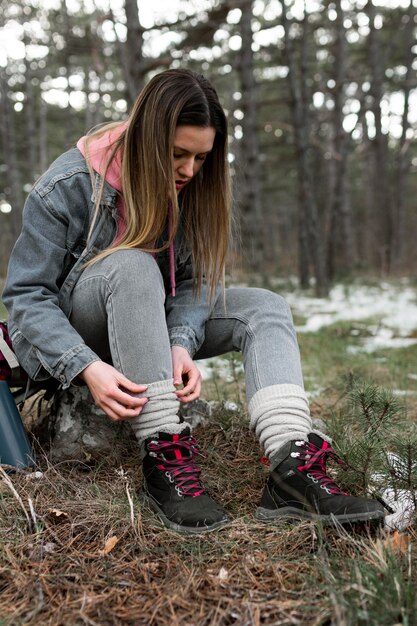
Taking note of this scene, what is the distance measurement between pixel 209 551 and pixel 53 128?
61.0 feet

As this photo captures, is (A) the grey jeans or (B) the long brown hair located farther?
(B) the long brown hair

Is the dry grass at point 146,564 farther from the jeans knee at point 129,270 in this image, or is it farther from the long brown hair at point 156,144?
the long brown hair at point 156,144

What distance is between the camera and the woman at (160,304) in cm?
138

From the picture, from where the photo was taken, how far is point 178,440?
1.44 meters

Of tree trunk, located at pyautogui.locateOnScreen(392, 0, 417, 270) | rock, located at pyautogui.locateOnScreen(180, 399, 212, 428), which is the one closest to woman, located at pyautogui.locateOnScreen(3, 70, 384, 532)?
rock, located at pyautogui.locateOnScreen(180, 399, 212, 428)

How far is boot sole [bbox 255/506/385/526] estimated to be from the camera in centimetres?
124

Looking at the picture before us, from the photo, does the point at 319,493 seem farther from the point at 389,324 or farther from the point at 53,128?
the point at 53,128

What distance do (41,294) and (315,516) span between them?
918 mm

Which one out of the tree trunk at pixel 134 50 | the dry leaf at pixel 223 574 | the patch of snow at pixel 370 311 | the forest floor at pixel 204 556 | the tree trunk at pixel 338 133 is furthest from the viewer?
the tree trunk at pixel 338 133

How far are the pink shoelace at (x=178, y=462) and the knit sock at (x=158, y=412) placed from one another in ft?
0.09

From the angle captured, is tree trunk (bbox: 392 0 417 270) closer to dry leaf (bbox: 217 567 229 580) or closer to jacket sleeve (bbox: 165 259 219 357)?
jacket sleeve (bbox: 165 259 219 357)

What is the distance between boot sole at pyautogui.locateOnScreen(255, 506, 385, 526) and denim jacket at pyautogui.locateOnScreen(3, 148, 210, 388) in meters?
0.54

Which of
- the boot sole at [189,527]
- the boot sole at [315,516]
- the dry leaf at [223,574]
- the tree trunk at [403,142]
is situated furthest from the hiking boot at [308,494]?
the tree trunk at [403,142]

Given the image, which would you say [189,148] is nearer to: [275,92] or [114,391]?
[114,391]
